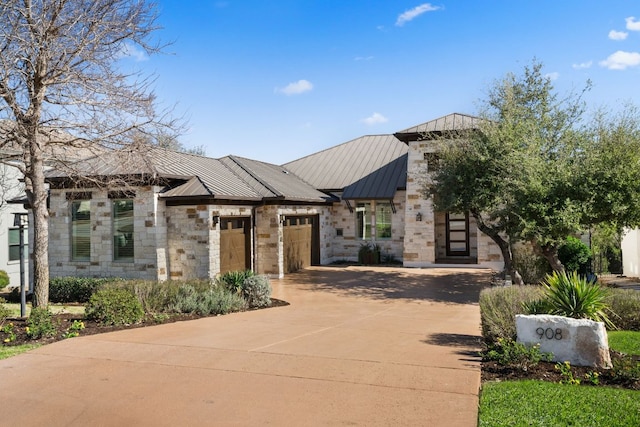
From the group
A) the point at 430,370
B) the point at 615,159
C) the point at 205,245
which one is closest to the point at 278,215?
the point at 205,245

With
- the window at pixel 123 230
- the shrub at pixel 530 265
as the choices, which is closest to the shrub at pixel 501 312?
the shrub at pixel 530 265

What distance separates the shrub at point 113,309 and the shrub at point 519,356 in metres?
6.89

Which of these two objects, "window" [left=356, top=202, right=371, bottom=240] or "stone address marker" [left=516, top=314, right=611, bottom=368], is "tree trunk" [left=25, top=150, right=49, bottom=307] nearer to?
"stone address marker" [left=516, top=314, right=611, bottom=368]

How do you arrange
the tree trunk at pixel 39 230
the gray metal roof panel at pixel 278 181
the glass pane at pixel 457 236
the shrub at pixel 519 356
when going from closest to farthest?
1. the shrub at pixel 519 356
2. the tree trunk at pixel 39 230
3. the gray metal roof panel at pixel 278 181
4. the glass pane at pixel 457 236

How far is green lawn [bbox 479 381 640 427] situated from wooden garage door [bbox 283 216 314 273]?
1432 centimetres

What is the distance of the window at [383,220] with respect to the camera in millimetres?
23453

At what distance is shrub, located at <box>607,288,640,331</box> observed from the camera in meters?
9.58

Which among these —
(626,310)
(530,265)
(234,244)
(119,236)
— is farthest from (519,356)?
(119,236)

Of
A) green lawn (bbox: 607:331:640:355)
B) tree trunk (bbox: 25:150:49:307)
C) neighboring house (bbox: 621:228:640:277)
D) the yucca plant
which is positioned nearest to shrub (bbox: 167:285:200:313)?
tree trunk (bbox: 25:150:49:307)

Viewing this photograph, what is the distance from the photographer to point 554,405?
17.5ft

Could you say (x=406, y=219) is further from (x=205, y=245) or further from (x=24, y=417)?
(x=24, y=417)

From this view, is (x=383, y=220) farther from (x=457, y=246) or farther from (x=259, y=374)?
(x=259, y=374)

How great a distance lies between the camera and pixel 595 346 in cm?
679

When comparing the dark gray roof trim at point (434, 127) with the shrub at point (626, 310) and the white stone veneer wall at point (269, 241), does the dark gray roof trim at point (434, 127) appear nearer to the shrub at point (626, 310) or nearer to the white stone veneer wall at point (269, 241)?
the white stone veneer wall at point (269, 241)
